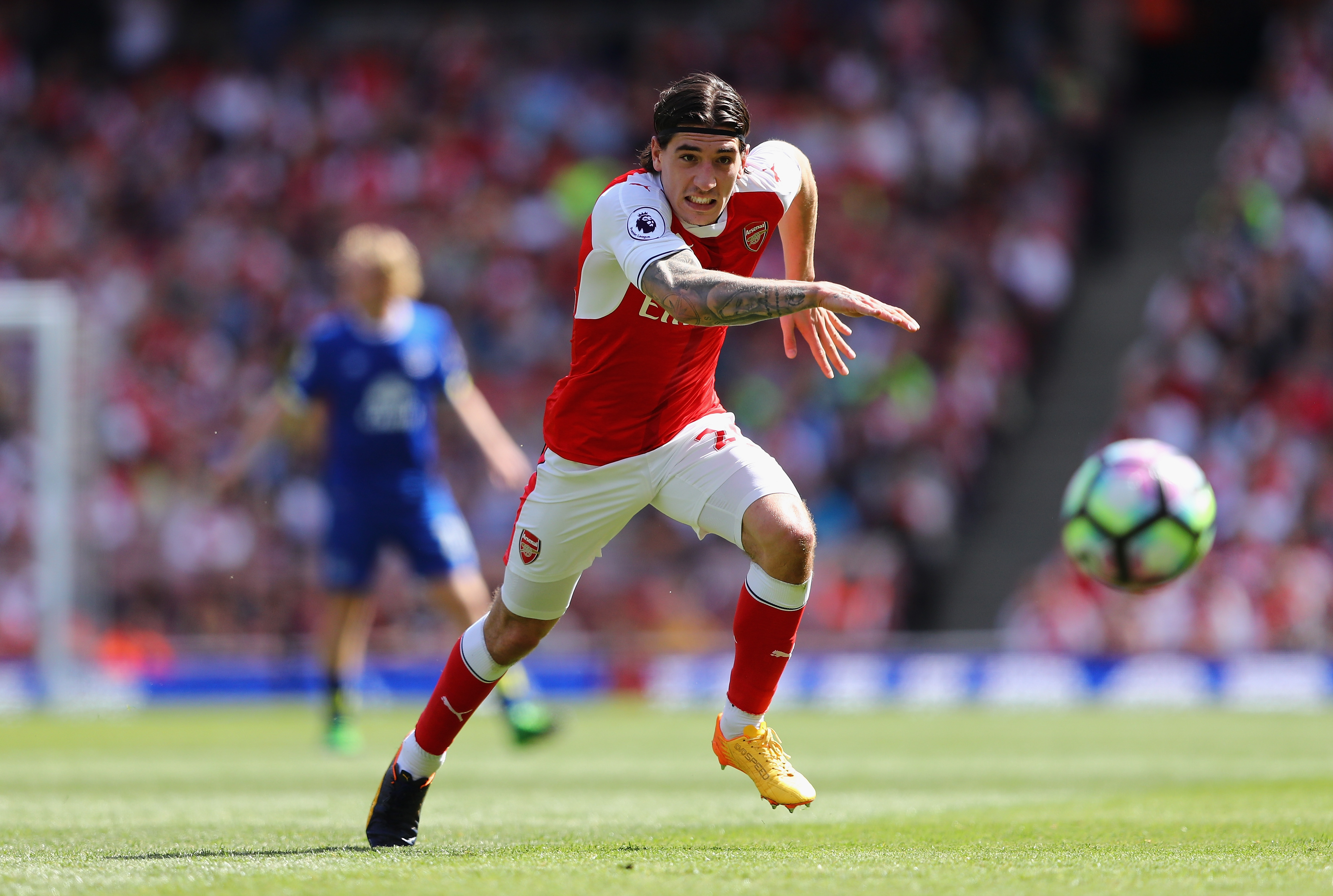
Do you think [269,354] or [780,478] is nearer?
[780,478]

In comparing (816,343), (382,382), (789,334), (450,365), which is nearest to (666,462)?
(816,343)

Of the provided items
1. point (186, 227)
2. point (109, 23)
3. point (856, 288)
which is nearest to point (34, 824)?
point (856, 288)

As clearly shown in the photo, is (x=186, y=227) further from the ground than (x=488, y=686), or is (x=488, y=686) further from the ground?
(x=186, y=227)

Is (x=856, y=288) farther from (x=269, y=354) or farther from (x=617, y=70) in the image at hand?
(x=269, y=354)

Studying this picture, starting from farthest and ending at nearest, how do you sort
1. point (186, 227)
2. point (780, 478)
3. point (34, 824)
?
point (186, 227) → point (34, 824) → point (780, 478)

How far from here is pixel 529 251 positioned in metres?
20.6

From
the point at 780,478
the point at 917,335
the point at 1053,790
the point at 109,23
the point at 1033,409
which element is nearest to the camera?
the point at 780,478

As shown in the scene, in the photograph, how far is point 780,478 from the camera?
5383 mm

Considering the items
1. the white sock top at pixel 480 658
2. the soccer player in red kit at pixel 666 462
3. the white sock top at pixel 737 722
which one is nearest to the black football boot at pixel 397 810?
the soccer player in red kit at pixel 666 462

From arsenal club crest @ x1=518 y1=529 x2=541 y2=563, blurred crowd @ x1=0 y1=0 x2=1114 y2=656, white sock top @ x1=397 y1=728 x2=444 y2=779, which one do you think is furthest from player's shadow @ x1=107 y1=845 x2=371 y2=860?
blurred crowd @ x1=0 y1=0 x2=1114 y2=656

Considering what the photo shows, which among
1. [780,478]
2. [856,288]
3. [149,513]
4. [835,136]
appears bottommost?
[149,513]

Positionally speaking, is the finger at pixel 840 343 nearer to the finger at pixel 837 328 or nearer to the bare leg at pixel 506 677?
the finger at pixel 837 328

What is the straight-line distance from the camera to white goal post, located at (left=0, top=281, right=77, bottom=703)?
1586 cm

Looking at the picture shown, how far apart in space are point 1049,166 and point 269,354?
32.3ft
